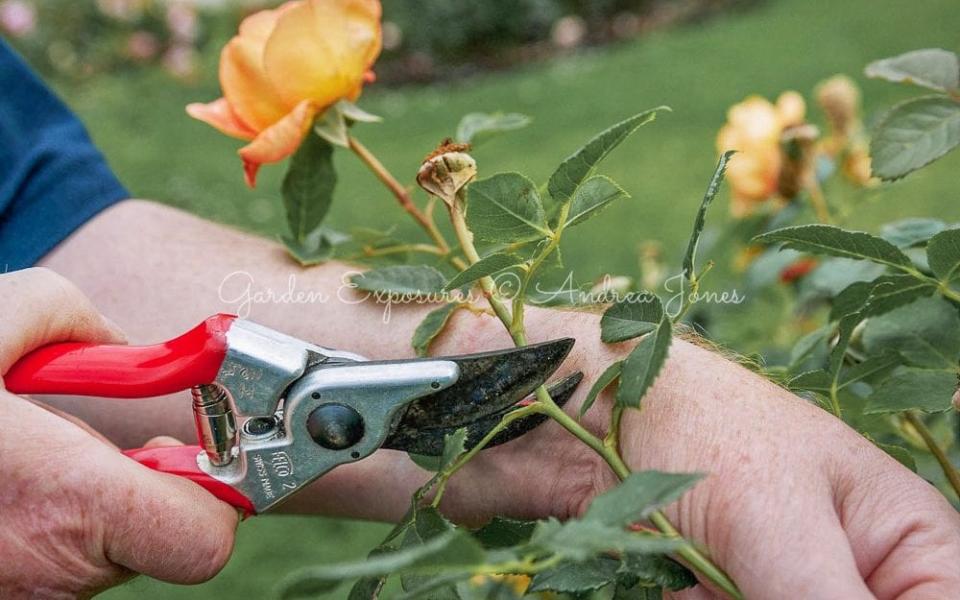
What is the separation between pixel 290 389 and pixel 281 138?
0.23 m

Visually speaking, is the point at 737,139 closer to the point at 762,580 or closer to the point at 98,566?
the point at 762,580

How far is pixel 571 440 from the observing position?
0.92 meters

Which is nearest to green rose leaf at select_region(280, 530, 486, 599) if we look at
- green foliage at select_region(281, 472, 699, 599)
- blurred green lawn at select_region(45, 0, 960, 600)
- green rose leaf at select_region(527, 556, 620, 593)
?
green foliage at select_region(281, 472, 699, 599)

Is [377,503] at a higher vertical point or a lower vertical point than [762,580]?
lower

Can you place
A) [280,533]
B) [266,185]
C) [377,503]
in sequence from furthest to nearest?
[266,185]
[280,533]
[377,503]

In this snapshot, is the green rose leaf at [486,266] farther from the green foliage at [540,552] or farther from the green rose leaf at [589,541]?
the green rose leaf at [589,541]

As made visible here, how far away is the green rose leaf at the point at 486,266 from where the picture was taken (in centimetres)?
71

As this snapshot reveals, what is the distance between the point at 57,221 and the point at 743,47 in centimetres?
449

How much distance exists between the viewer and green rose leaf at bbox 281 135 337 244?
39.5 inches

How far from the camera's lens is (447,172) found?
82 centimetres

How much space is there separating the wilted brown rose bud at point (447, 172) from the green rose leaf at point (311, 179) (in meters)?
0.20

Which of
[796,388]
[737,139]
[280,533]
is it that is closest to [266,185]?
[280,533]

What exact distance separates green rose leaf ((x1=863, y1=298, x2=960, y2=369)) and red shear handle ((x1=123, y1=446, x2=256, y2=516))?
1.71 ft

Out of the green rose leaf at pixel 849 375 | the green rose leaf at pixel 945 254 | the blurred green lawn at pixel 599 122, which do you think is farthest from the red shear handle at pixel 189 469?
the blurred green lawn at pixel 599 122
